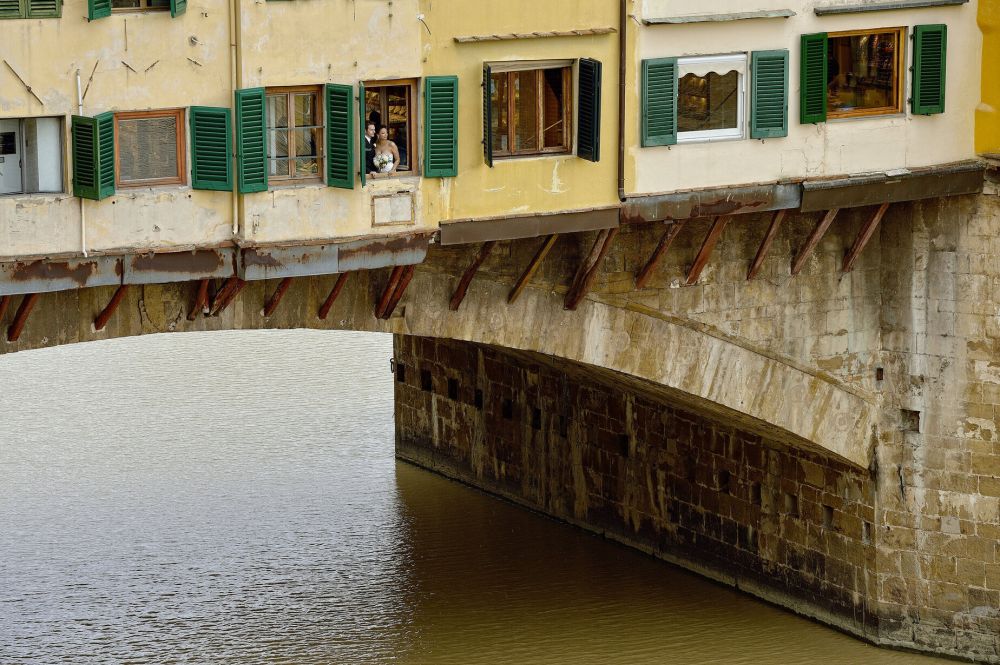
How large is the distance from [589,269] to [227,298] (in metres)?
3.84

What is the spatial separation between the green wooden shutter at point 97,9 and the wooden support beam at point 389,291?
12.7 ft

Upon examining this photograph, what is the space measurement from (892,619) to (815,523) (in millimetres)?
1418

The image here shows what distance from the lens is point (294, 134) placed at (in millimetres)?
20359

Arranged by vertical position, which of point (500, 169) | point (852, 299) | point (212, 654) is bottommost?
point (212, 654)

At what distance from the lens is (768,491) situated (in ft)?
86.2

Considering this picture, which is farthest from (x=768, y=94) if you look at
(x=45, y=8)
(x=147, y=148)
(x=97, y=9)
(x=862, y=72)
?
(x=45, y=8)

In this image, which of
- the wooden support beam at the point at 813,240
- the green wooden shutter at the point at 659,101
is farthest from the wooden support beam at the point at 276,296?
the wooden support beam at the point at 813,240

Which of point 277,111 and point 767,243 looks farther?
point 767,243

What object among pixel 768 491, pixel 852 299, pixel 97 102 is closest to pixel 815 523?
pixel 768 491

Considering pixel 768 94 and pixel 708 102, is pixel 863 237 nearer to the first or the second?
pixel 768 94

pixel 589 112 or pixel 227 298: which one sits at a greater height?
pixel 589 112

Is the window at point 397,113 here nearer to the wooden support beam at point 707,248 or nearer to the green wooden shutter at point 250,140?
the green wooden shutter at point 250,140

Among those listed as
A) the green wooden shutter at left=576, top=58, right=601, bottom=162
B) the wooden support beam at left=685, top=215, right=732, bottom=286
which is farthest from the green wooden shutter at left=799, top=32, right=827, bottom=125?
the green wooden shutter at left=576, top=58, right=601, bottom=162

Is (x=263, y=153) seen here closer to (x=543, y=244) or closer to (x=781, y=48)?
(x=543, y=244)
